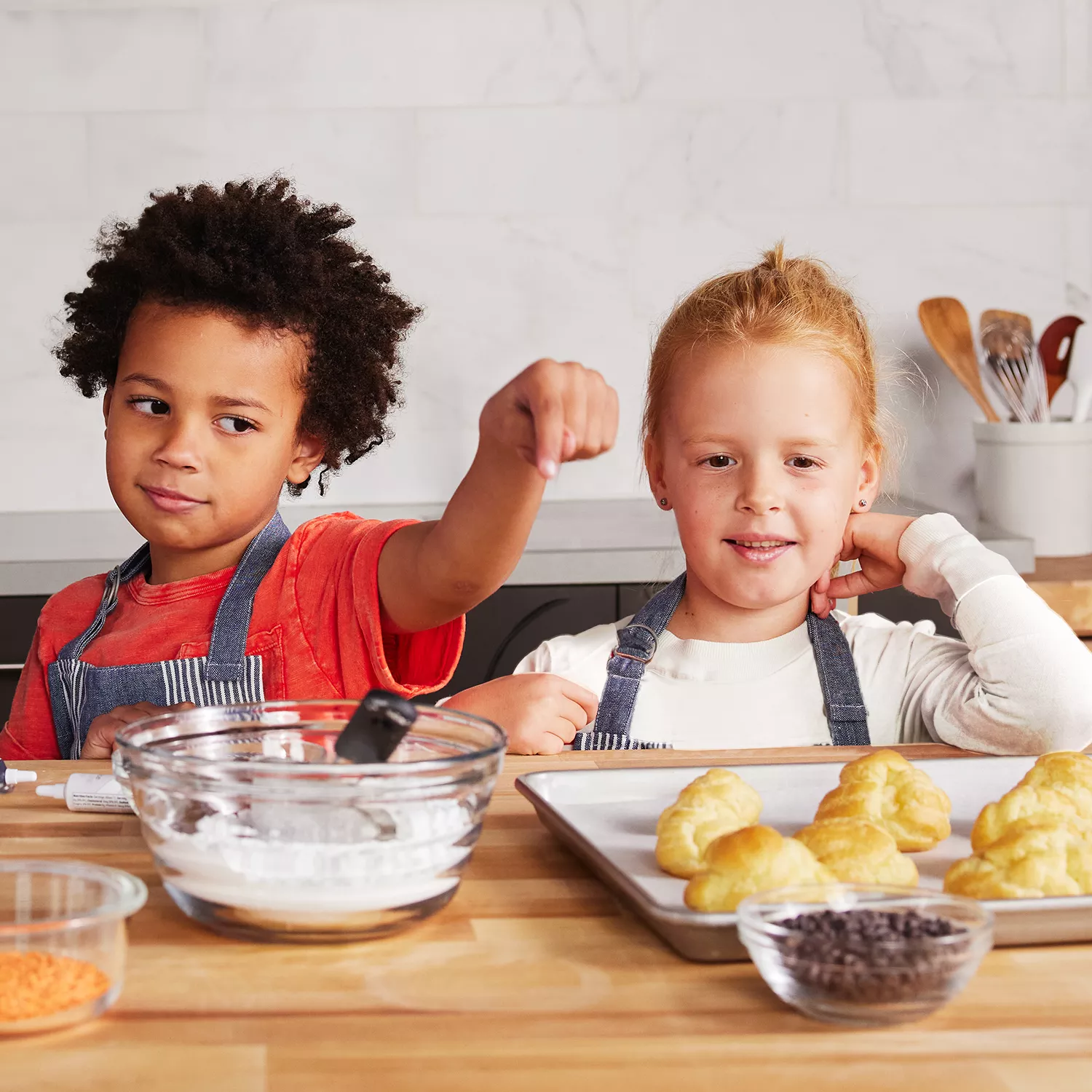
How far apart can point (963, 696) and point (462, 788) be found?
2.63ft

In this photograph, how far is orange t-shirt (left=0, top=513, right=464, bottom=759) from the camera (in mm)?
1228

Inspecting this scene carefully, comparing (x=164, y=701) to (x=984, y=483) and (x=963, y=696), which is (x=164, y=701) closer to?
(x=963, y=696)

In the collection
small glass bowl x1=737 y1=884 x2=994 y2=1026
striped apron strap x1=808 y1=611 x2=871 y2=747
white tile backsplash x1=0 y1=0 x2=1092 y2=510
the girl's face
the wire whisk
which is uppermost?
white tile backsplash x1=0 y1=0 x2=1092 y2=510

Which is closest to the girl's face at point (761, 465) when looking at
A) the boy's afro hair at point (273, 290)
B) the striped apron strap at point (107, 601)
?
the boy's afro hair at point (273, 290)

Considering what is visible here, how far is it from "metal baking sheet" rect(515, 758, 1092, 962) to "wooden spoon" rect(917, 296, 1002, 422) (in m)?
1.78

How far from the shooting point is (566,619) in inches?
80.0

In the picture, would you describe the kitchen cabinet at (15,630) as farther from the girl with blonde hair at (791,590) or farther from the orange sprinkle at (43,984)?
the orange sprinkle at (43,984)

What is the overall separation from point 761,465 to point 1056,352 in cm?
149

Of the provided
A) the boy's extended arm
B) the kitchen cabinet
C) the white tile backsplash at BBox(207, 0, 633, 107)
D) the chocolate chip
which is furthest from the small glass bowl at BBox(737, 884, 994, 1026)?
the white tile backsplash at BBox(207, 0, 633, 107)

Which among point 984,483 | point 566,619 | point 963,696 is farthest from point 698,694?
point 984,483

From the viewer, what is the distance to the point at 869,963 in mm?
476

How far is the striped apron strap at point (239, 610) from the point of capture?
1239mm

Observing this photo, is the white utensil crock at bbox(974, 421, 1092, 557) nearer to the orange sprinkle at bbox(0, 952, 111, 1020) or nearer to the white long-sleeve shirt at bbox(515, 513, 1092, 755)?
the white long-sleeve shirt at bbox(515, 513, 1092, 755)

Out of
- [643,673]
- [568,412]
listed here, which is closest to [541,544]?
[643,673]
